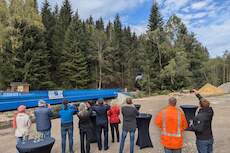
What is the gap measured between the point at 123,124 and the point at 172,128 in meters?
2.82

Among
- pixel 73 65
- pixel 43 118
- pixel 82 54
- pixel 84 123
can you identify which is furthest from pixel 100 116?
pixel 82 54

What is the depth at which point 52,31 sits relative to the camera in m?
54.7

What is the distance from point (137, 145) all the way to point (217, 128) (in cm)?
504

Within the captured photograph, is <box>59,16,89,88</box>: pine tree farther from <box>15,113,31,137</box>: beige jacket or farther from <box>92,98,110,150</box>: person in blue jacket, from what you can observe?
<box>15,113,31,137</box>: beige jacket

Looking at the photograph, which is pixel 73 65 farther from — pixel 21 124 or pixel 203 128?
pixel 203 128

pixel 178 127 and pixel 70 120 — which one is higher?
pixel 178 127

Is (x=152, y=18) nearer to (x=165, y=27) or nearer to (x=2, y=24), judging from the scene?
(x=165, y=27)

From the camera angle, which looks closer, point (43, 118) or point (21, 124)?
point (21, 124)

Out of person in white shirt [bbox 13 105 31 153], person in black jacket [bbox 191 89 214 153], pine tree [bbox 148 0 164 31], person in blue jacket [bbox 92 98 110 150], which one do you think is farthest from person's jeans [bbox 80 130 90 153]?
pine tree [bbox 148 0 164 31]

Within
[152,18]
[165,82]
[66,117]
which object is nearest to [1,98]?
[66,117]

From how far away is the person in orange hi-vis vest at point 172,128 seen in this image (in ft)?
19.1

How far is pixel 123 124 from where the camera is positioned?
8.52 metres

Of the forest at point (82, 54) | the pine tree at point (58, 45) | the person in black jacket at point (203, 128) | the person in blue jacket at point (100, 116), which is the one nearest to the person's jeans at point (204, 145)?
the person in black jacket at point (203, 128)

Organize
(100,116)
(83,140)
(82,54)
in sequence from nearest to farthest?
(83,140) < (100,116) < (82,54)
